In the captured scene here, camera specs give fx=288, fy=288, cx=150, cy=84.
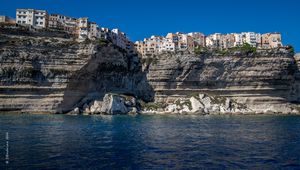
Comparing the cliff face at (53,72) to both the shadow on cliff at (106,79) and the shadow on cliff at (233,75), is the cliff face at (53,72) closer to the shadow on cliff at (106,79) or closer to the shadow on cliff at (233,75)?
the shadow on cliff at (106,79)

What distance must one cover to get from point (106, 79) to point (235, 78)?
1260 inches

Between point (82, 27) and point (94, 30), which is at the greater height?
point (94, 30)

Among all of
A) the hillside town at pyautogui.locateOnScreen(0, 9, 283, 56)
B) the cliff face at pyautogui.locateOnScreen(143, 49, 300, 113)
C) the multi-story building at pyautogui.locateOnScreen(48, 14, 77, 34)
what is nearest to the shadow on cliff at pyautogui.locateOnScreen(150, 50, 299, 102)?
the cliff face at pyautogui.locateOnScreen(143, 49, 300, 113)

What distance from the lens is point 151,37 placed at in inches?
4269

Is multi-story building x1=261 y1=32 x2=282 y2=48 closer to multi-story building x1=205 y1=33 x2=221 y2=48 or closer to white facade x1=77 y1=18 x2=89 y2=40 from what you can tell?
multi-story building x1=205 y1=33 x2=221 y2=48

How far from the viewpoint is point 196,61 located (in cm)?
7256

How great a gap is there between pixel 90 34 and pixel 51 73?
22876mm

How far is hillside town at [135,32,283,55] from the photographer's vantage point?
100688 mm

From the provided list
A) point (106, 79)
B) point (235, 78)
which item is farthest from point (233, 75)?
point (106, 79)

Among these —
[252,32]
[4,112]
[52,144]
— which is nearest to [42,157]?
[52,144]

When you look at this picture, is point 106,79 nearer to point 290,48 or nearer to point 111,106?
point 111,106

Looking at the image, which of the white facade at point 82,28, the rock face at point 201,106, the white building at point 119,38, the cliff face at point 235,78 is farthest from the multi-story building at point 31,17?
the rock face at point 201,106

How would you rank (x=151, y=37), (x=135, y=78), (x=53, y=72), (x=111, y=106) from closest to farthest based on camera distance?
(x=53, y=72) < (x=111, y=106) < (x=135, y=78) < (x=151, y=37)

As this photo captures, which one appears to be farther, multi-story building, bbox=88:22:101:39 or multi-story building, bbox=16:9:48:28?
multi-story building, bbox=88:22:101:39
